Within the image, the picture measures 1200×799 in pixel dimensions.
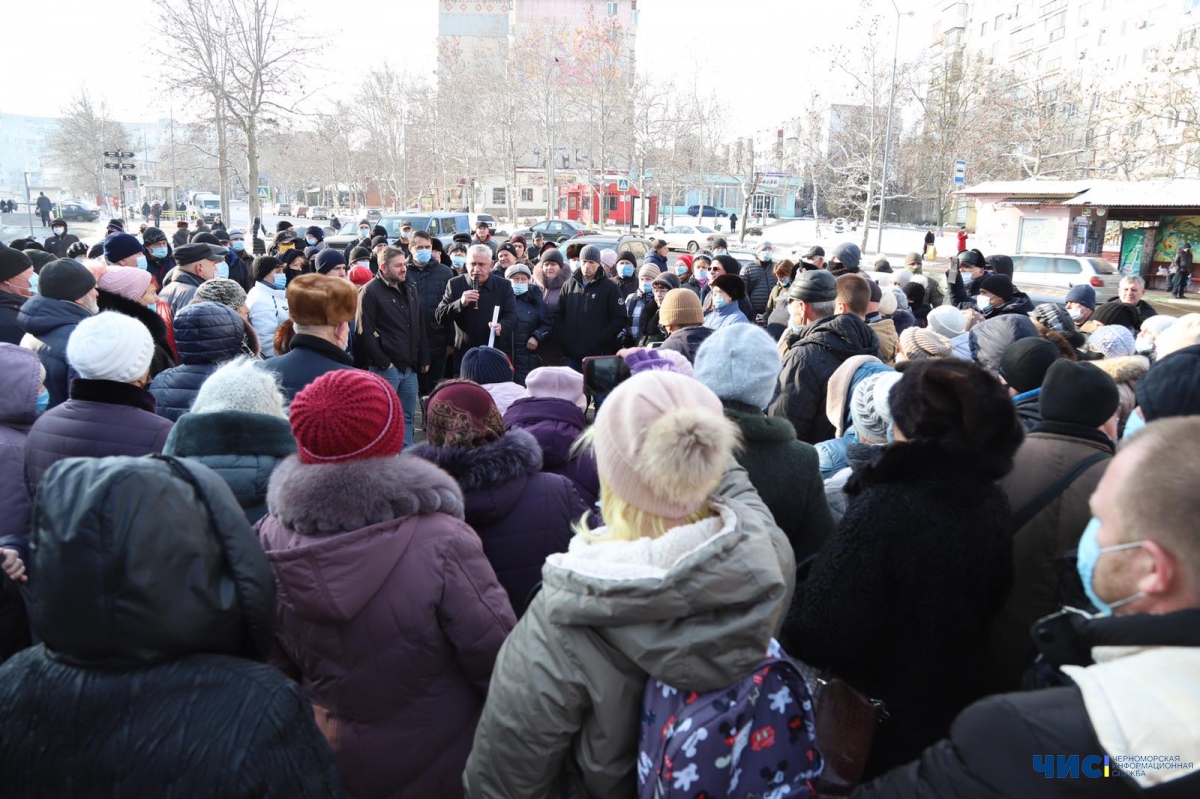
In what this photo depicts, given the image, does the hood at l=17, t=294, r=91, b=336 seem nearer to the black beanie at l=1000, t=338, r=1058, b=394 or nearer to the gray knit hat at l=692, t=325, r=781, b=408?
the gray knit hat at l=692, t=325, r=781, b=408

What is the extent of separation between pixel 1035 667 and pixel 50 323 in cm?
561

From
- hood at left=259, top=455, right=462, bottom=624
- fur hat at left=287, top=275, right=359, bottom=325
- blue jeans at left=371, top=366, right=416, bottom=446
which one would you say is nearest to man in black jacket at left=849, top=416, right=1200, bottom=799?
hood at left=259, top=455, right=462, bottom=624

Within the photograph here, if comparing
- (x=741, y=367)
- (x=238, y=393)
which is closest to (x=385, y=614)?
(x=238, y=393)

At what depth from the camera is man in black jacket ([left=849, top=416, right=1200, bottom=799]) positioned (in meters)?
1.14

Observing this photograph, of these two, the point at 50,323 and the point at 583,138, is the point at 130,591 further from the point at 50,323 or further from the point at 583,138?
the point at 583,138

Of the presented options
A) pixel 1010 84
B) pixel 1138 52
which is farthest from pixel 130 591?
pixel 1138 52

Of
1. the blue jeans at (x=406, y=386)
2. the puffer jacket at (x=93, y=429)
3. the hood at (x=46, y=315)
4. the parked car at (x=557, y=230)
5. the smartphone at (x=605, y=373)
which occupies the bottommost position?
the blue jeans at (x=406, y=386)

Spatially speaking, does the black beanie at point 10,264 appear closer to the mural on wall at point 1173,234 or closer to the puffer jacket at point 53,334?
the puffer jacket at point 53,334

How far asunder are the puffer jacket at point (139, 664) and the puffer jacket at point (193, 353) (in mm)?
2761

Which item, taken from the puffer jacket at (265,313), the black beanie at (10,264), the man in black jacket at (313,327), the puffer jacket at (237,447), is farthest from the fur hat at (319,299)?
the black beanie at (10,264)

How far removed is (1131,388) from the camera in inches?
160

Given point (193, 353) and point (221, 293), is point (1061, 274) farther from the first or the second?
point (193, 353)

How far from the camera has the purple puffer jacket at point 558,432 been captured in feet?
10.9

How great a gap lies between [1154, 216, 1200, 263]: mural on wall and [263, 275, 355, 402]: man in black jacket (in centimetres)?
3177
